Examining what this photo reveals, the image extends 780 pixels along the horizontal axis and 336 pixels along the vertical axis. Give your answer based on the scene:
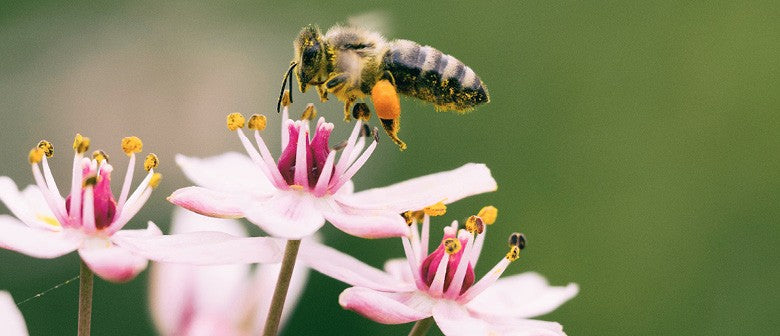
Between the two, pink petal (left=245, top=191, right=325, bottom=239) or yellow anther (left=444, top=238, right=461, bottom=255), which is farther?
yellow anther (left=444, top=238, right=461, bottom=255)

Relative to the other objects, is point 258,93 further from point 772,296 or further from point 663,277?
point 772,296

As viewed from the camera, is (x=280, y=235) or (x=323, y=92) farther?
(x=323, y=92)

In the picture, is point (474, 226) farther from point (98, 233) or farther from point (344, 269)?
point (98, 233)

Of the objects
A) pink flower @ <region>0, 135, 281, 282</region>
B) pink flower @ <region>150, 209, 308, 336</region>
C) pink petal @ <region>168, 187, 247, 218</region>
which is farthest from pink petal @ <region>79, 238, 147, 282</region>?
pink flower @ <region>150, 209, 308, 336</region>

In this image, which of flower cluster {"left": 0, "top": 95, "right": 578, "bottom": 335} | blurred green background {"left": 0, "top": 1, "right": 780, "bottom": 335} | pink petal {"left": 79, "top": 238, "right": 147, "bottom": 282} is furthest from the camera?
blurred green background {"left": 0, "top": 1, "right": 780, "bottom": 335}

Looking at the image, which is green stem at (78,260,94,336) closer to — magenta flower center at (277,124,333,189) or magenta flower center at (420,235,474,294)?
magenta flower center at (277,124,333,189)

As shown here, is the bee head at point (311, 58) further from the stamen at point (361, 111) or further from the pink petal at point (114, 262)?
the pink petal at point (114, 262)

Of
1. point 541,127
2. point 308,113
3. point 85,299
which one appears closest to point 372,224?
point 308,113
